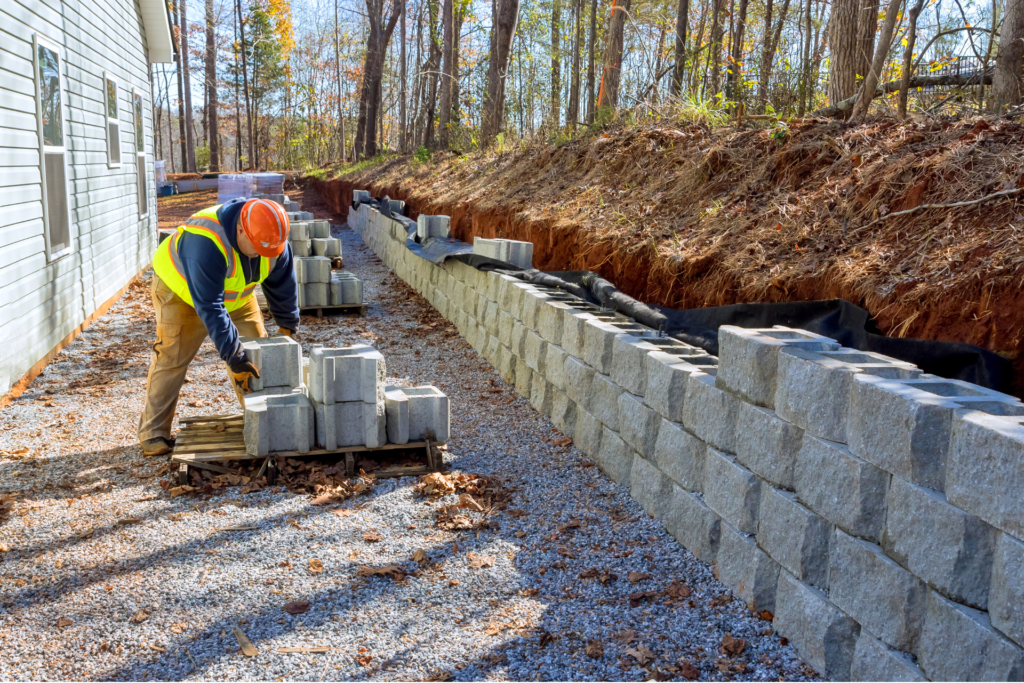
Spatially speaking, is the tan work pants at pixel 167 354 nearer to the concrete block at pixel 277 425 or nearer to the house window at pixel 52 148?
the concrete block at pixel 277 425

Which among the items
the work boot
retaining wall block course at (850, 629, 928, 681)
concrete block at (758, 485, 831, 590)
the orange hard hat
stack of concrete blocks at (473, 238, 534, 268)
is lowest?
the work boot

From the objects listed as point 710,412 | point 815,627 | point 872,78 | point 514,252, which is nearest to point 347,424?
point 710,412

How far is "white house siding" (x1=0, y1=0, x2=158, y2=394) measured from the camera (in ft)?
21.7

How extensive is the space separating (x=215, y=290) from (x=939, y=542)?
161 inches

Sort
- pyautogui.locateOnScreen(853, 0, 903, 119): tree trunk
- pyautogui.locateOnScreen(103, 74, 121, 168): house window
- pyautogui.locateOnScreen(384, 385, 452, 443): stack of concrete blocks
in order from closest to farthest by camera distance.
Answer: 1. pyautogui.locateOnScreen(384, 385, 452, 443): stack of concrete blocks
2. pyautogui.locateOnScreen(853, 0, 903, 119): tree trunk
3. pyautogui.locateOnScreen(103, 74, 121, 168): house window

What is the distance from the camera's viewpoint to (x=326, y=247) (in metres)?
12.4

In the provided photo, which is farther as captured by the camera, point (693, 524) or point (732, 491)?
point (693, 524)

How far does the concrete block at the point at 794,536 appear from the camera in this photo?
3039 mm

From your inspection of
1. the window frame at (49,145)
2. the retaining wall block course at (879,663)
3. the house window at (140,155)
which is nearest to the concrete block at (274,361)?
the window frame at (49,145)

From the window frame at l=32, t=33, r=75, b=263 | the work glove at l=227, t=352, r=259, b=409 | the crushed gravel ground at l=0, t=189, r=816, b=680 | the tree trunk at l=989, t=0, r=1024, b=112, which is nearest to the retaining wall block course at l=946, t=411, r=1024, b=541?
the crushed gravel ground at l=0, t=189, r=816, b=680

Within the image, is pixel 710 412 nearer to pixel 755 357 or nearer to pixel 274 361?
pixel 755 357

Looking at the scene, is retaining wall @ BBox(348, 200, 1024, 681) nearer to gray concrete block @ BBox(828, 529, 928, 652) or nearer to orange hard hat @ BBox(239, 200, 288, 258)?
gray concrete block @ BBox(828, 529, 928, 652)

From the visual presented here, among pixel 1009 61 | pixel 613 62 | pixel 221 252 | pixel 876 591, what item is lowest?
pixel 876 591

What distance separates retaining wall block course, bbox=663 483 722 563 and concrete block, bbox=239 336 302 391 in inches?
109
